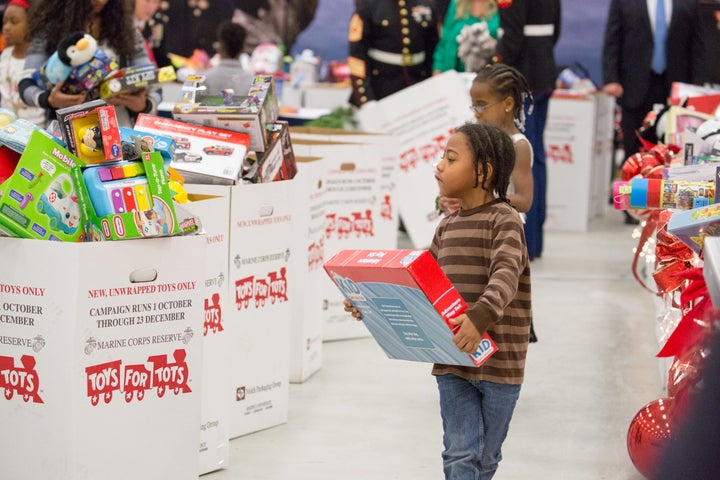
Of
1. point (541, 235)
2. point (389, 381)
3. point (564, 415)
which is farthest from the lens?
point (541, 235)

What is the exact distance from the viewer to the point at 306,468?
3406 mm

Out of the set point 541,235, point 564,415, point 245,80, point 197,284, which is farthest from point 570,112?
point 197,284

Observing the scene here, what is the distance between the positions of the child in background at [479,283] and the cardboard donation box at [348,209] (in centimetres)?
205

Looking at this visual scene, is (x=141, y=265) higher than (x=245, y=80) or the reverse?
the reverse

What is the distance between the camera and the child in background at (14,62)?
5684 millimetres

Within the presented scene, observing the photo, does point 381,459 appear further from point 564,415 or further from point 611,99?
point 611,99

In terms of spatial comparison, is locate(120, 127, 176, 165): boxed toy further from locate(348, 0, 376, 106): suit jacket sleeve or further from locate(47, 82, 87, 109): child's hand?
locate(348, 0, 376, 106): suit jacket sleeve

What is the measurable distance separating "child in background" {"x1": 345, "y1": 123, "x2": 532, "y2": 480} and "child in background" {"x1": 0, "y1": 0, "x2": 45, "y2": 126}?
130 inches

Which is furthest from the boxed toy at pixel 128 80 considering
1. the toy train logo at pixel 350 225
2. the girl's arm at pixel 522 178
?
the girl's arm at pixel 522 178

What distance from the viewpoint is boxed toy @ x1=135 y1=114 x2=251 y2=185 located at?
3.38 m

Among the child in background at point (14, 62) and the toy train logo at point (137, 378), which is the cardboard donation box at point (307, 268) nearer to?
the toy train logo at point (137, 378)

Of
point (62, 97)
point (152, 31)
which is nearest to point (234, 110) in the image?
point (62, 97)

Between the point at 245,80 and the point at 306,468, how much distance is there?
3.17 m

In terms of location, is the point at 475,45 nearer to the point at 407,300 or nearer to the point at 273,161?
the point at 273,161
